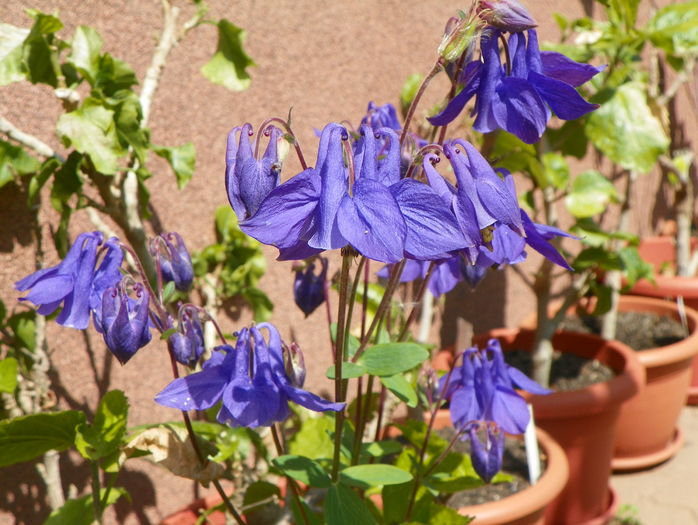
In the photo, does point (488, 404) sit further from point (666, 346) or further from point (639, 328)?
point (639, 328)

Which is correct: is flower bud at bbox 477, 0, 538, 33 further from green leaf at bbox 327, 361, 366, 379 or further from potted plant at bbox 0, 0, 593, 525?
green leaf at bbox 327, 361, 366, 379

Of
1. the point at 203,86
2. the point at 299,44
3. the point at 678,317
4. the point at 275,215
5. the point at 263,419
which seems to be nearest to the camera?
the point at 275,215

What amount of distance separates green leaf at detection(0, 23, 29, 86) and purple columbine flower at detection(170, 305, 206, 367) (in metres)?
0.52

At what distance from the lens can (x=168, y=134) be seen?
5.84 feet

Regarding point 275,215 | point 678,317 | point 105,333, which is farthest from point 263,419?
point 678,317

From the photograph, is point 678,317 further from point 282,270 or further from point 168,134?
point 168,134

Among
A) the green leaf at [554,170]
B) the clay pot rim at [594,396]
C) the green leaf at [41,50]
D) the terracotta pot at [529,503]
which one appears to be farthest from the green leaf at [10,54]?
the clay pot rim at [594,396]

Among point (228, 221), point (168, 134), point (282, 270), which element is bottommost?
point (282, 270)

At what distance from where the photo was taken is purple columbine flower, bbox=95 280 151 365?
3.11 ft

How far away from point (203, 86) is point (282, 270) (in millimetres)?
582

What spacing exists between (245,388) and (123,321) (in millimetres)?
185

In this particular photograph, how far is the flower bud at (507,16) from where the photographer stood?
0.80 metres

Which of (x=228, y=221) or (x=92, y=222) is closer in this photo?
(x=92, y=222)

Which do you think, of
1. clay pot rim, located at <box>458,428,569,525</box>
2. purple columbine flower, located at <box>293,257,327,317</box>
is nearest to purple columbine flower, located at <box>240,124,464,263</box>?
purple columbine flower, located at <box>293,257,327,317</box>
